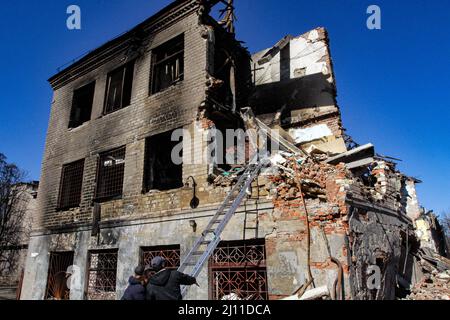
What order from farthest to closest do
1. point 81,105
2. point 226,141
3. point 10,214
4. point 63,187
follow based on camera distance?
point 10,214 < point 81,105 < point 63,187 < point 226,141

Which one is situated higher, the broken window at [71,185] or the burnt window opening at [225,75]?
the burnt window opening at [225,75]

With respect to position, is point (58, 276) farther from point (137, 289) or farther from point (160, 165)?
point (137, 289)

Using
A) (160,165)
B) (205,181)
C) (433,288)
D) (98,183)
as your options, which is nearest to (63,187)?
(98,183)

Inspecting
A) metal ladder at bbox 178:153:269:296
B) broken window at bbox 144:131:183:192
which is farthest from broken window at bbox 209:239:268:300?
broken window at bbox 144:131:183:192

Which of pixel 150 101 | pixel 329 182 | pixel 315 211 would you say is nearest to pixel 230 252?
pixel 315 211

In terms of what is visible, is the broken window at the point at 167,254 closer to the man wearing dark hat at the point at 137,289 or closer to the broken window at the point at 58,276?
the man wearing dark hat at the point at 137,289

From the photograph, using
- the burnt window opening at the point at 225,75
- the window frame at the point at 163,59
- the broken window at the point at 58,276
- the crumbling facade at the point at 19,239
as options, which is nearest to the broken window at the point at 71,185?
the broken window at the point at 58,276

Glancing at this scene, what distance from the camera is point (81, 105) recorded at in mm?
12945

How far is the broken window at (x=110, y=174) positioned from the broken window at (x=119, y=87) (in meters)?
1.86

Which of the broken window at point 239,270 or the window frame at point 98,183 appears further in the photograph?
the window frame at point 98,183

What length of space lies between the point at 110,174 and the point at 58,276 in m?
3.85

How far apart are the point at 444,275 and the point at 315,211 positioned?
769 cm

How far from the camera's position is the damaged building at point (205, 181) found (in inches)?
234

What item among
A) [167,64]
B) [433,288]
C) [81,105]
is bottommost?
[433,288]
